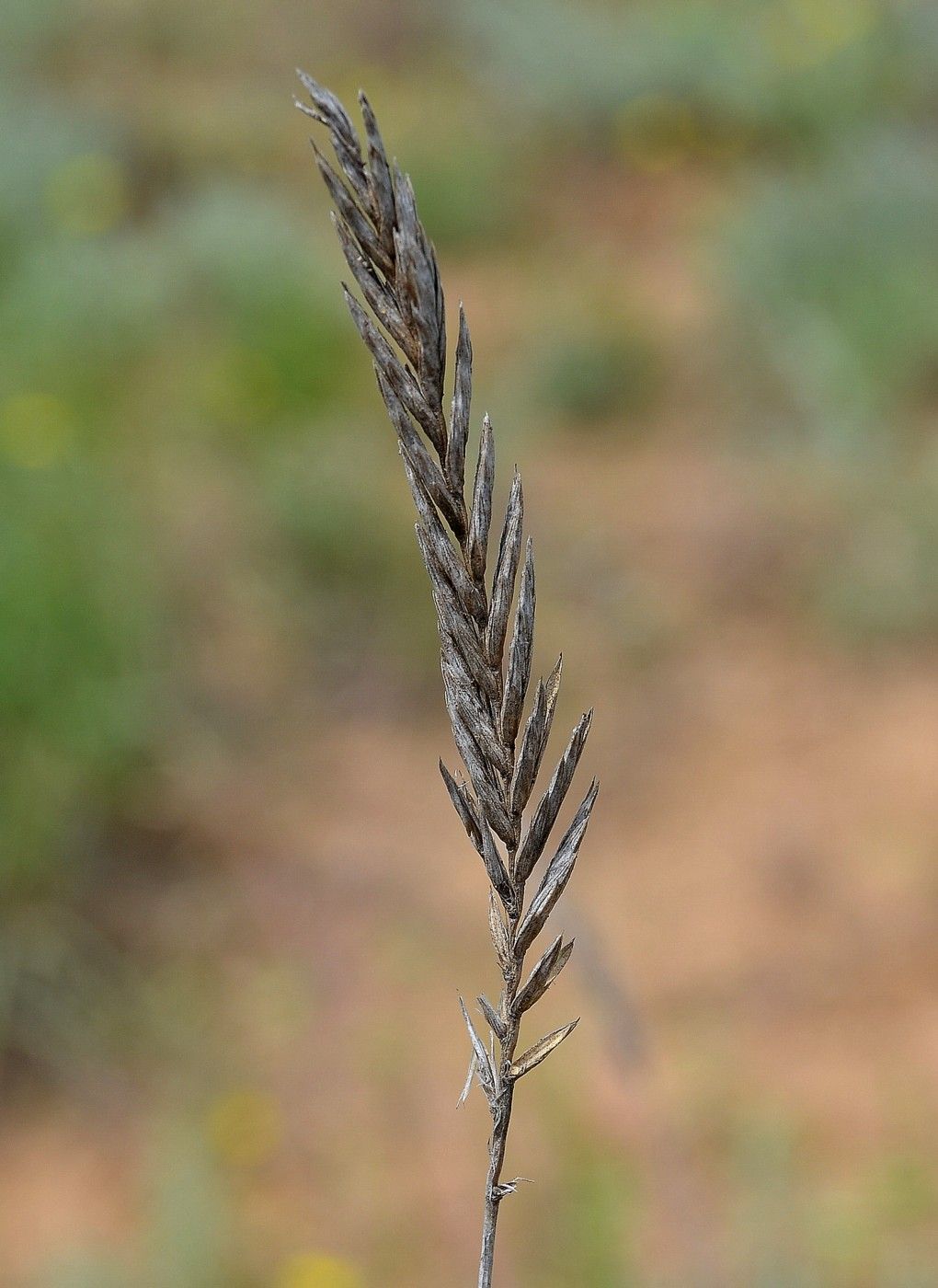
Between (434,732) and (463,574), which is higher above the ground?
(434,732)

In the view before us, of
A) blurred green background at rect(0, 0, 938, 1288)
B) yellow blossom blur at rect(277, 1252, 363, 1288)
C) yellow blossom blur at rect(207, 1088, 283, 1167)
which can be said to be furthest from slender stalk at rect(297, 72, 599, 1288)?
yellow blossom blur at rect(207, 1088, 283, 1167)

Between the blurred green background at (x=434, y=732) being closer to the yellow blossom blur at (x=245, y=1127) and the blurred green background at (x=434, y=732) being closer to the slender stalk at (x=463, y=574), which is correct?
the yellow blossom blur at (x=245, y=1127)

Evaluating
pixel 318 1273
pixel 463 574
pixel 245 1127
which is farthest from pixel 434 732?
pixel 463 574

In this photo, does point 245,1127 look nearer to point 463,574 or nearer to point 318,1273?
point 318,1273

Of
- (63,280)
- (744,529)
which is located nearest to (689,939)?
(744,529)

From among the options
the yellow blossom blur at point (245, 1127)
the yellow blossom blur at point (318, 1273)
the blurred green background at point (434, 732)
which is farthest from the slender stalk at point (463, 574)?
the yellow blossom blur at point (245, 1127)

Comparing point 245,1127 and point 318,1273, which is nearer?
point 318,1273
